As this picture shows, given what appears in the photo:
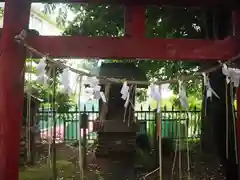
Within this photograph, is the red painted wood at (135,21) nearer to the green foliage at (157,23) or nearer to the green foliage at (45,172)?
the green foliage at (157,23)

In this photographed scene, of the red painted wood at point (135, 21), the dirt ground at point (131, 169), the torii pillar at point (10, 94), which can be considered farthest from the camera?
the dirt ground at point (131, 169)

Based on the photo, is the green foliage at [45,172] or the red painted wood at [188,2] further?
the green foliage at [45,172]

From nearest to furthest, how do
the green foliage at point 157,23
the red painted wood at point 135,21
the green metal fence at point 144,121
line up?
the red painted wood at point 135,21 < the green foliage at point 157,23 < the green metal fence at point 144,121

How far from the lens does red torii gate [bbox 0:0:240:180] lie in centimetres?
308

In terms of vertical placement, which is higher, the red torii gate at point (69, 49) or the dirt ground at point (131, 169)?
the red torii gate at point (69, 49)

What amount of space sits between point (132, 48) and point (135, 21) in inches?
11.6

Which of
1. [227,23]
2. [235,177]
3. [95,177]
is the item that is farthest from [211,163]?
[227,23]

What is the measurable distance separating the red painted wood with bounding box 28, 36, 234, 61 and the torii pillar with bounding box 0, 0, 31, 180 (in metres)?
0.19

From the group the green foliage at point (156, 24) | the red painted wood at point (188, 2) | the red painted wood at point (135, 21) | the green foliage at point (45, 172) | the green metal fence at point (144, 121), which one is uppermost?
the green foliage at point (156, 24)

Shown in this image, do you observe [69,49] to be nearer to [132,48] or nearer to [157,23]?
[132,48]

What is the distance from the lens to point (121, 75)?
6.39m

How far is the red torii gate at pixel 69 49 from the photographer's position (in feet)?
10.1

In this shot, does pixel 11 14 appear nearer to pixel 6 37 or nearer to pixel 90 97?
pixel 6 37

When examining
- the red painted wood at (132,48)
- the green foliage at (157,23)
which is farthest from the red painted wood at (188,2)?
the green foliage at (157,23)
